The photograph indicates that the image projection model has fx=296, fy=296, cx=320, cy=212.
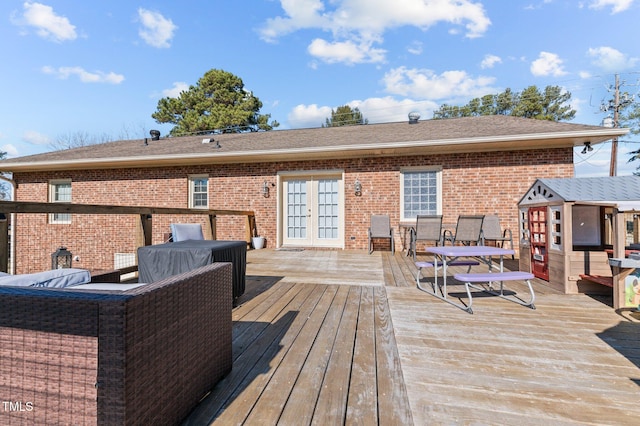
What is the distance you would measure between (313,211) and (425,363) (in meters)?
6.33

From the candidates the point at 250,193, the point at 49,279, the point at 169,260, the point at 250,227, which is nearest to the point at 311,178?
the point at 250,193

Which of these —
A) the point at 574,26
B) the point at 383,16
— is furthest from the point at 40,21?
the point at 574,26

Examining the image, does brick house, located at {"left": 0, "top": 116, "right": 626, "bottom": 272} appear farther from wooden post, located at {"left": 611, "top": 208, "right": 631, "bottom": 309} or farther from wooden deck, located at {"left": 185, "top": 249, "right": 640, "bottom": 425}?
wooden deck, located at {"left": 185, "top": 249, "right": 640, "bottom": 425}

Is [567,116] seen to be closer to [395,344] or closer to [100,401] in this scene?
[395,344]

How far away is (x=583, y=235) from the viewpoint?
4.29 m

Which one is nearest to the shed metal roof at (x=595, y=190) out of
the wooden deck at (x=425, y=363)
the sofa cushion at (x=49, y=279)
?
the wooden deck at (x=425, y=363)

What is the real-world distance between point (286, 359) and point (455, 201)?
6.49 meters

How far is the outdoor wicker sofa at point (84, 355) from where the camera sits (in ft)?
3.18

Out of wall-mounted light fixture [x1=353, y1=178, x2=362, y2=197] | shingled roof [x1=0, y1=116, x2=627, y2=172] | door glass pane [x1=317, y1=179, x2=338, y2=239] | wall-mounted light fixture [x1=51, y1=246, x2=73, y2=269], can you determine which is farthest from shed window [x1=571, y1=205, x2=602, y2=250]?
wall-mounted light fixture [x1=51, y1=246, x2=73, y2=269]

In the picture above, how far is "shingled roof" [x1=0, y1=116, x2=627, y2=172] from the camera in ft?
20.8

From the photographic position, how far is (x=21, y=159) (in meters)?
9.39

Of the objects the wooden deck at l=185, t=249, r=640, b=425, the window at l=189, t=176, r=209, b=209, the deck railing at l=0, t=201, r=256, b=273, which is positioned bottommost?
the wooden deck at l=185, t=249, r=640, b=425

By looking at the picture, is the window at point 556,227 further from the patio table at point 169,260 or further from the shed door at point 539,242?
the patio table at point 169,260

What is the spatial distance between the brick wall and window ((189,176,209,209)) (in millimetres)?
163
